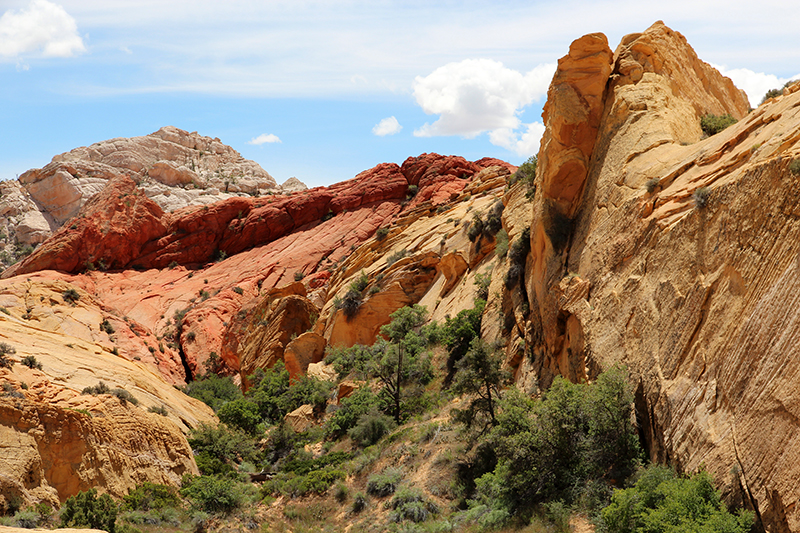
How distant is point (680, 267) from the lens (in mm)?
14117

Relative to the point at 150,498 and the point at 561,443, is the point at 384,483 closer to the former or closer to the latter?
the point at 150,498

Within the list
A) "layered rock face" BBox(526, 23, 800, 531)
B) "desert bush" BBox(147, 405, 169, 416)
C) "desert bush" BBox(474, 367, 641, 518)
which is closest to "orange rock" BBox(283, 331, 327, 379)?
"desert bush" BBox(147, 405, 169, 416)

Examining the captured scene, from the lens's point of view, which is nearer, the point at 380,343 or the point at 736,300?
the point at 736,300

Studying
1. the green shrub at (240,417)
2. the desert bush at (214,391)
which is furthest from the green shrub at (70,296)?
the green shrub at (240,417)

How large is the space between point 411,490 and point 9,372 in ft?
45.5

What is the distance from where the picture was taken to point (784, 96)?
1444cm

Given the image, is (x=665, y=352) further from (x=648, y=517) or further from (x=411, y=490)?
(x=411, y=490)

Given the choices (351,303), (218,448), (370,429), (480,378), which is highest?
(351,303)

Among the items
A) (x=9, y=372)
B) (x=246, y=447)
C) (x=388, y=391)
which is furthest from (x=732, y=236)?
(x=246, y=447)

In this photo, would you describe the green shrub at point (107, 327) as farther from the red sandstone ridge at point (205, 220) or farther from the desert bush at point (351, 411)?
the desert bush at point (351, 411)

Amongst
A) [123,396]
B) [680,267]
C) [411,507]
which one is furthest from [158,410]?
[680,267]

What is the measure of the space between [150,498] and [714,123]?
22.4m

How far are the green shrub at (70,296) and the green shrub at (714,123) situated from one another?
162 ft

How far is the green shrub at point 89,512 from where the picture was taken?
653 inches
